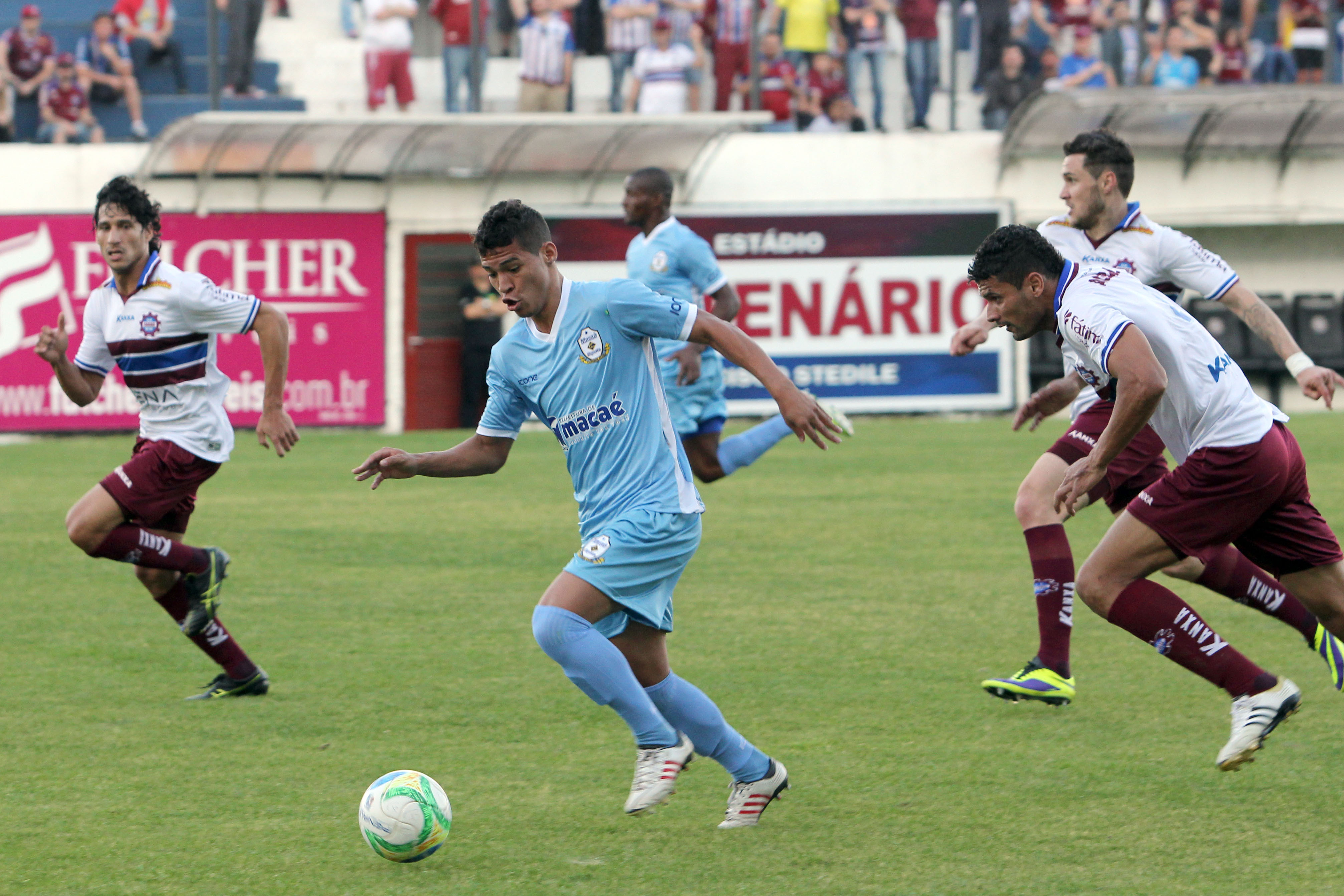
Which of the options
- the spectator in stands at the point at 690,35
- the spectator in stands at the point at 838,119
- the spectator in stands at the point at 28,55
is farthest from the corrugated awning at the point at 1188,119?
the spectator in stands at the point at 28,55

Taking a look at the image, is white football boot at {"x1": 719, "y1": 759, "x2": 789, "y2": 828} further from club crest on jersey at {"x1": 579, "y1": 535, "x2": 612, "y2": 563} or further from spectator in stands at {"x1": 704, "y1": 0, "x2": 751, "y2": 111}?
spectator in stands at {"x1": 704, "y1": 0, "x2": 751, "y2": 111}

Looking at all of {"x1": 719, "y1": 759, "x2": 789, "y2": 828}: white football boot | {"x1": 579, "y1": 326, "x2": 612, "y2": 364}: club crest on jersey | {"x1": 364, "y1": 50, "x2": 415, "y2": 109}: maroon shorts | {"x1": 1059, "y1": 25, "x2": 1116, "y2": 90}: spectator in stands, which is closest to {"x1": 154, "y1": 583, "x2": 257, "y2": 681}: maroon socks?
{"x1": 579, "y1": 326, "x2": 612, "y2": 364}: club crest on jersey

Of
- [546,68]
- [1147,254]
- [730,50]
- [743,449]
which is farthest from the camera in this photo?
[730,50]

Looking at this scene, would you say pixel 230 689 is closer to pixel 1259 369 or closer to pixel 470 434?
pixel 470 434

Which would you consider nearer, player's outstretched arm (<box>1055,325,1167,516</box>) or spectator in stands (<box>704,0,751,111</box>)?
player's outstretched arm (<box>1055,325,1167,516</box>)

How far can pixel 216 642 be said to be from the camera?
6750 millimetres

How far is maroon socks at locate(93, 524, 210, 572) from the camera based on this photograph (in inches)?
261

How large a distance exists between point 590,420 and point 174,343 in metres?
2.70

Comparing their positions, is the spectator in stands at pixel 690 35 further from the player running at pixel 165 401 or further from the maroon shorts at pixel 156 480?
the maroon shorts at pixel 156 480

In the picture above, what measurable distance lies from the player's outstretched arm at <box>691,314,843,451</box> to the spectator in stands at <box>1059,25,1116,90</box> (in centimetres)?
1679

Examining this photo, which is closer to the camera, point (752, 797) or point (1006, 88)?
point (752, 797)

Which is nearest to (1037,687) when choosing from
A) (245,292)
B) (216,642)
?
(216,642)

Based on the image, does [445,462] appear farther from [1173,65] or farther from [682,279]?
[1173,65]

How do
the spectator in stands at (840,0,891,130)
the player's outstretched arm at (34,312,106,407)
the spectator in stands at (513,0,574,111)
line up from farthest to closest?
the spectator in stands at (840,0,891,130) → the spectator in stands at (513,0,574,111) → the player's outstretched arm at (34,312,106,407)
